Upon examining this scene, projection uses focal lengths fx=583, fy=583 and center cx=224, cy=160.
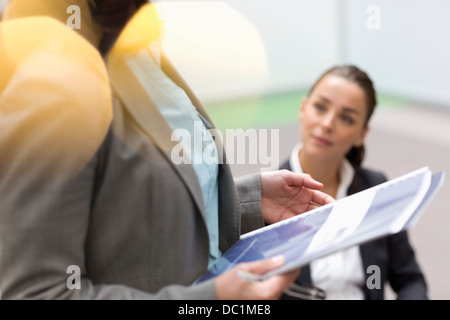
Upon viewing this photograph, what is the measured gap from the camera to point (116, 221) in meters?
0.47

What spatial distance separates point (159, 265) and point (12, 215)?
0.13 metres

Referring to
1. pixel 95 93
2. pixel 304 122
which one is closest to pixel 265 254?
pixel 95 93

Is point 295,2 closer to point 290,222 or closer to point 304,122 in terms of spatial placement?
point 304,122

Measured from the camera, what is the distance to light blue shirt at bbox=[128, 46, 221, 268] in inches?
20.0

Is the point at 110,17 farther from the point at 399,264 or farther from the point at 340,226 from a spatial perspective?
the point at 399,264

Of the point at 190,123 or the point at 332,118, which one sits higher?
the point at 190,123

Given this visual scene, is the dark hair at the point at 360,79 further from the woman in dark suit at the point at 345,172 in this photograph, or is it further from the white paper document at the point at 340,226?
the white paper document at the point at 340,226

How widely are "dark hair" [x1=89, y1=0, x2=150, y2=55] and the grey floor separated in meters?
1.37

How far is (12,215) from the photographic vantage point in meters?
0.43

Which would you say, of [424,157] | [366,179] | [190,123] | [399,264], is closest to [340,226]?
[190,123]

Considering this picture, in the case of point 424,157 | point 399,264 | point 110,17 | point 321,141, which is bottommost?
point 424,157

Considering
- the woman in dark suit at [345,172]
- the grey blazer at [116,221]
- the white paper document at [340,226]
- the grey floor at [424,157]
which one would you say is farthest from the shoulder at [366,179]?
the grey floor at [424,157]

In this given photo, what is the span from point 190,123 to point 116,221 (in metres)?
0.12

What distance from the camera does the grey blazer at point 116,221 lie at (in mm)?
437
